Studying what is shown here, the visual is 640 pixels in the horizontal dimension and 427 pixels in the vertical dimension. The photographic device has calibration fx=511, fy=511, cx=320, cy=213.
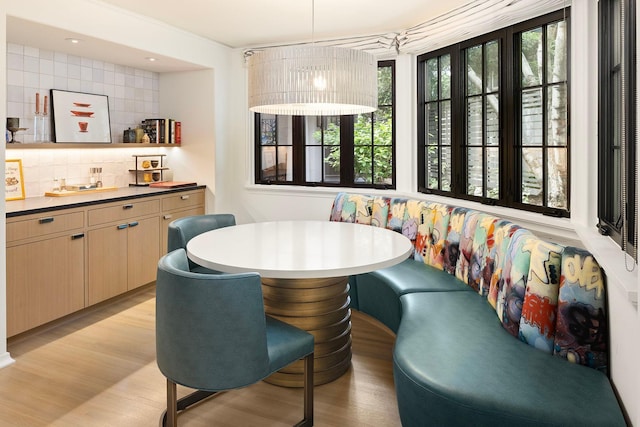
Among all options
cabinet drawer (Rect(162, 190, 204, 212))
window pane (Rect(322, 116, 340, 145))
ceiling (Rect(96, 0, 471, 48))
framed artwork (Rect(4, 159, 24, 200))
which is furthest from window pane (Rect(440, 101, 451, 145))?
framed artwork (Rect(4, 159, 24, 200))

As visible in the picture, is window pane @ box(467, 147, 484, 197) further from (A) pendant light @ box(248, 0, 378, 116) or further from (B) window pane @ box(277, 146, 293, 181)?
(B) window pane @ box(277, 146, 293, 181)

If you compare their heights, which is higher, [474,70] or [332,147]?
[474,70]

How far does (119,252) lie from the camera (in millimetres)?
4250

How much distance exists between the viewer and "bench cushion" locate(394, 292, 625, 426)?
5.34 ft

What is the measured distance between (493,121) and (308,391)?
2403mm

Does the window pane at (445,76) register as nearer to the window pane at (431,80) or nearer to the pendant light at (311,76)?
the window pane at (431,80)

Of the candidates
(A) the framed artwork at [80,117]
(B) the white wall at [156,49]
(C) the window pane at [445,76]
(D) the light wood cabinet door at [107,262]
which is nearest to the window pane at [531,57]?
(C) the window pane at [445,76]

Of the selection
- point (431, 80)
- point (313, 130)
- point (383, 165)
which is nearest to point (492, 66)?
point (431, 80)

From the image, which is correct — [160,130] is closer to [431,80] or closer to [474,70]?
[431,80]

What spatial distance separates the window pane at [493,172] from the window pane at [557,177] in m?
0.50

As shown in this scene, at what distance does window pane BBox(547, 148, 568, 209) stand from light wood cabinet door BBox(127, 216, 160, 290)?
3.27m

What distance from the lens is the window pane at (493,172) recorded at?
368 centimetres

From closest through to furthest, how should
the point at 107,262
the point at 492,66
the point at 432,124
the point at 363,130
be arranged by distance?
the point at 492,66, the point at 107,262, the point at 432,124, the point at 363,130

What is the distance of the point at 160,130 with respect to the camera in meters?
5.15
